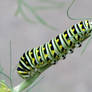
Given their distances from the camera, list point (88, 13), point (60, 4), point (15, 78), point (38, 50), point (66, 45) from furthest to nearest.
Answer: point (88, 13) < point (15, 78) < point (60, 4) < point (38, 50) < point (66, 45)

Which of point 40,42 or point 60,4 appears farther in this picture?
point 40,42

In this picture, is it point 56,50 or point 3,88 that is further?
point 56,50

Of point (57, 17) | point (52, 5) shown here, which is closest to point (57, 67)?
point (57, 17)

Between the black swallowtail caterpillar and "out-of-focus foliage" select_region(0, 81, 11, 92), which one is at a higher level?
the black swallowtail caterpillar

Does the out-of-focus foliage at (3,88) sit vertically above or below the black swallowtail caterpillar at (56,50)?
below

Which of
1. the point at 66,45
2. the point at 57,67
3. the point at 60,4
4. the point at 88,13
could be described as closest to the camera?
the point at 66,45

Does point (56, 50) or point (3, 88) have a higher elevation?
point (56, 50)

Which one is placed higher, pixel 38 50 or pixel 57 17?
pixel 57 17

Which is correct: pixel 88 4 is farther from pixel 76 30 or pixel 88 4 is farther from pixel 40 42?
pixel 76 30
